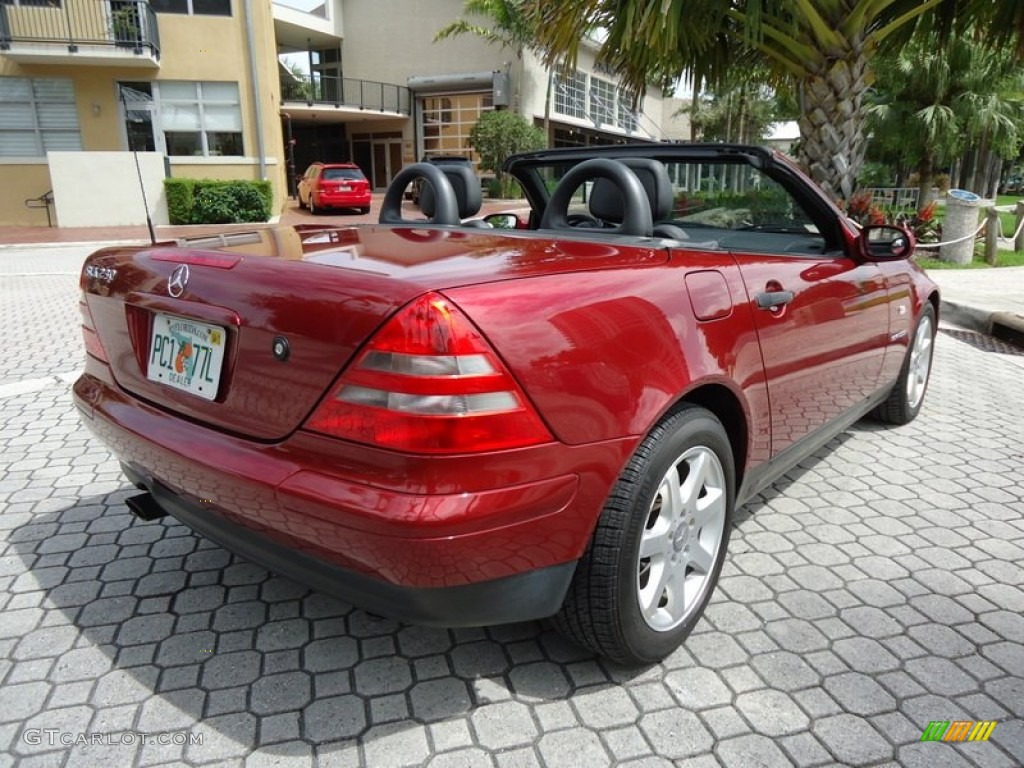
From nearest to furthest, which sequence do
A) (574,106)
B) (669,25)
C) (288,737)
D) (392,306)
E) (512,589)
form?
(392,306), (512,589), (288,737), (669,25), (574,106)

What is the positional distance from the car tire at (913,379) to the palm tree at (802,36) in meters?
3.50

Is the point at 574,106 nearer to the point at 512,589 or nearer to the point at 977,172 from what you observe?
the point at 977,172

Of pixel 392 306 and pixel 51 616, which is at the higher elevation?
pixel 392 306

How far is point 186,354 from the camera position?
2141mm

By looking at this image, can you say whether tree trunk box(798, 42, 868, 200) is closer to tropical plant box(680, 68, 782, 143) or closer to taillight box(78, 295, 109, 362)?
taillight box(78, 295, 109, 362)

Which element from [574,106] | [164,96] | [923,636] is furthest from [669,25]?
[574,106]

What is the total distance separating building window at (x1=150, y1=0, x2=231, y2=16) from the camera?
21.5m

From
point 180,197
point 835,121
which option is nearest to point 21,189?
point 180,197

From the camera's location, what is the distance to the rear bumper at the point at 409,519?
1680 mm

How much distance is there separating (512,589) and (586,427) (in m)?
0.43

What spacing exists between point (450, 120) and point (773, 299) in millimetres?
33888

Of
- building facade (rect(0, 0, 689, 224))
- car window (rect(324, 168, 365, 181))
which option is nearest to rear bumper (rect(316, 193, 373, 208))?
car window (rect(324, 168, 365, 181))

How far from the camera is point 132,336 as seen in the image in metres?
2.34

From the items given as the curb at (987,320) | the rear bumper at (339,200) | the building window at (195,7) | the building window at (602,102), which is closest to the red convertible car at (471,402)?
the curb at (987,320)
